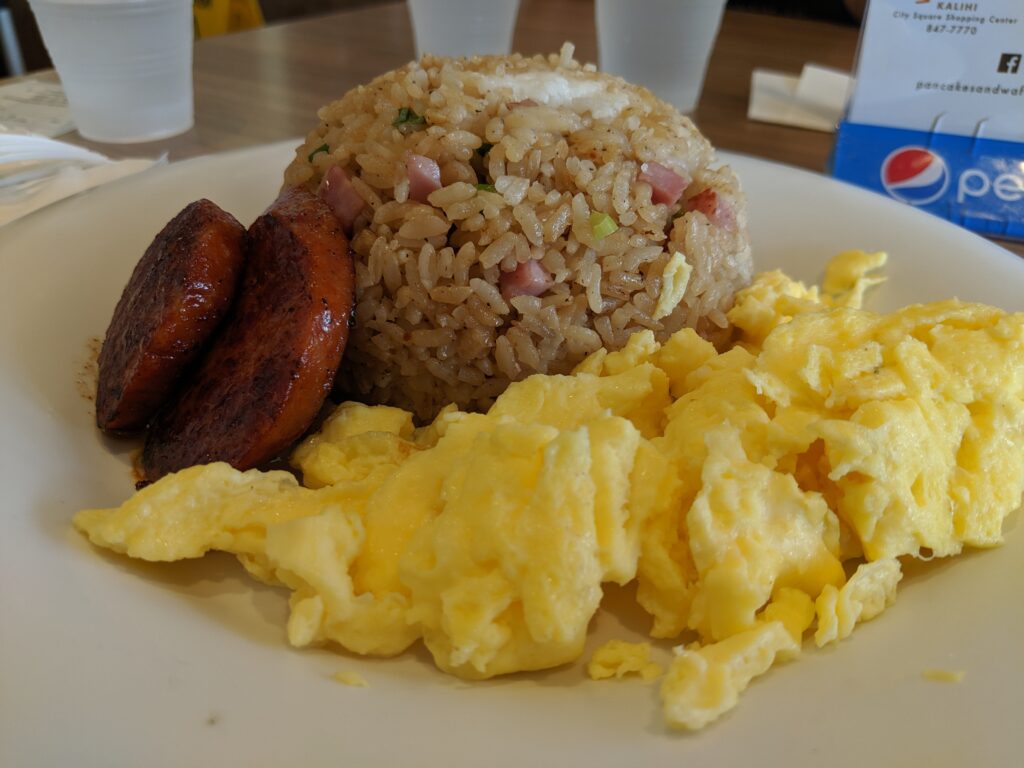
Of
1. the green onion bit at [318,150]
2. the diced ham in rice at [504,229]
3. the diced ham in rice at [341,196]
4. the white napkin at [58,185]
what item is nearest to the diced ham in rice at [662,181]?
the diced ham in rice at [504,229]

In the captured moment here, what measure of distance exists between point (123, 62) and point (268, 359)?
6.04 ft

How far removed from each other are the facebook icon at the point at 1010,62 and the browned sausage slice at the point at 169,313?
1834 millimetres

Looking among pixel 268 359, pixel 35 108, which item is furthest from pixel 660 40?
pixel 35 108

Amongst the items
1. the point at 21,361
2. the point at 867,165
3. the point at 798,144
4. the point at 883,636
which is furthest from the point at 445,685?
the point at 798,144

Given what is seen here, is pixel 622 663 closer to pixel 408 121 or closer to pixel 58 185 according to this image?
pixel 408 121

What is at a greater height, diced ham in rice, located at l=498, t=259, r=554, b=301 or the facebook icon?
the facebook icon

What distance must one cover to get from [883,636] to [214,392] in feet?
3.39

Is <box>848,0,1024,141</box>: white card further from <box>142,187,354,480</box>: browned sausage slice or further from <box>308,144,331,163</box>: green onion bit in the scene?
<box>142,187,354,480</box>: browned sausage slice

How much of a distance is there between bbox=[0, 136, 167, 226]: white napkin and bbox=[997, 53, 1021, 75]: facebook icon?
2216 millimetres

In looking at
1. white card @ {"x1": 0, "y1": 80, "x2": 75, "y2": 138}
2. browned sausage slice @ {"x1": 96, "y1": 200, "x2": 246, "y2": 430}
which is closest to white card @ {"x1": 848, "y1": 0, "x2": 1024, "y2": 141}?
browned sausage slice @ {"x1": 96, "y1": 200, "x2": 246, "y2": 430}

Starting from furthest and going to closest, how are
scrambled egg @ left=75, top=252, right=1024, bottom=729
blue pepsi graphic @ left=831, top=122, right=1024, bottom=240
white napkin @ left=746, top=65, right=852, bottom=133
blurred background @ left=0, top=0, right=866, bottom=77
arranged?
1. blurred background @ left=0, top=0, right=866, bottom=77
2. white napkin @ left=746, top=65, right=852, bottom=133
3. blue pepsi graphic @ left=831, top=122, right=1024, bottom=240
4. scrambled egg @ left=75, top=252, right=1024, bottom=729

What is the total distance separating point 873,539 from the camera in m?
1.12

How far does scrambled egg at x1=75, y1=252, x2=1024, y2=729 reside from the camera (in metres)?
1.02

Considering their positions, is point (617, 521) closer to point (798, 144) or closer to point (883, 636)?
point (883, 636)
